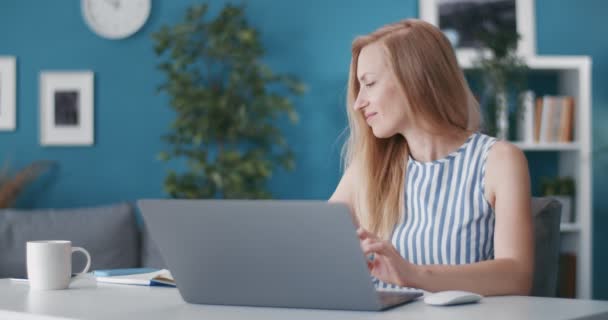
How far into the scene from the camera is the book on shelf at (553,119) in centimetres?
429

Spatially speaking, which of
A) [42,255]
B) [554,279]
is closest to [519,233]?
[554,279]

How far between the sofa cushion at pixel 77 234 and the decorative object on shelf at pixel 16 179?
0.80m

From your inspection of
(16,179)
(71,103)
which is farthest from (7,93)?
(16,179)

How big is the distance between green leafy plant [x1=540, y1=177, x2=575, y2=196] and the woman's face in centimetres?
250

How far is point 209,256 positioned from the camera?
52.2 inches

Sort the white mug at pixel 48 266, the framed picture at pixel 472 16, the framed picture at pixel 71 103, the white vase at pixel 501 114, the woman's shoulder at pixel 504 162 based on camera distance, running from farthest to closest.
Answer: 1. the framed picture at pixel 71 103
2. the framed picture at pixel 472 16
3. the white vase at pixel 501 114
4. the woman's shoulder at pixel 504 162
5. the white mug at pixel 48 266

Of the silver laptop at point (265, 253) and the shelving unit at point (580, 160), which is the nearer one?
the silver laptop at point (265, 253)

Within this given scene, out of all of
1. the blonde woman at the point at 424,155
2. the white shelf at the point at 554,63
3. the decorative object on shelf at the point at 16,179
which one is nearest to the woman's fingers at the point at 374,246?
the blonde woman at the point at 424,155

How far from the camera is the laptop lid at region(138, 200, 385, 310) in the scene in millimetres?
1217

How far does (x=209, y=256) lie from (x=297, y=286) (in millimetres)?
143

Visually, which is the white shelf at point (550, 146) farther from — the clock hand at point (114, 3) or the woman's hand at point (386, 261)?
the woman's hand at point (386, 261)

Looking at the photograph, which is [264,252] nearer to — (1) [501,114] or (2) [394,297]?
(2) [394,297]

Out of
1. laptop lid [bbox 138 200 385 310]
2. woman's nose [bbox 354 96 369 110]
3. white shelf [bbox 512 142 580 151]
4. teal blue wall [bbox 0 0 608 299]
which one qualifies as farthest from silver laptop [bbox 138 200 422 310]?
teal blue wall [bbox 0 0 608 299]

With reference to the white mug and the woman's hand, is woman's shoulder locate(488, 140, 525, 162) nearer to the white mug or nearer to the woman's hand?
the woman's hand
